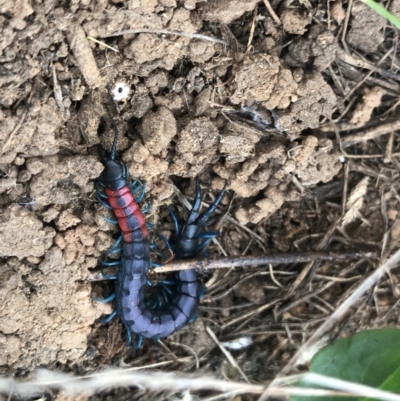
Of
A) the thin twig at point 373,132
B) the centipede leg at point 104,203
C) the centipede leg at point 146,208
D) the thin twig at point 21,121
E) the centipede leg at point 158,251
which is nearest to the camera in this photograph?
the thin twig at point 21,121

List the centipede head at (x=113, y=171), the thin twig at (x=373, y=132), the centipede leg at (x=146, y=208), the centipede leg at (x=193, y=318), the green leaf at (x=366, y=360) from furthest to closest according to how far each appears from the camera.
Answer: the centipede leg at (x=193, y=318) < the thin twig at (x=373, y=132) < the centipede leg at (x=146, y=208) < the centipede head at (x=113, y=171) < the green leaf at (x=366, y=360)

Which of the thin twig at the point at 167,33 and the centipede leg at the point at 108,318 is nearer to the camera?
the thin twig at the point at 167,33

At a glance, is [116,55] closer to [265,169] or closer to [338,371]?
[265,169]

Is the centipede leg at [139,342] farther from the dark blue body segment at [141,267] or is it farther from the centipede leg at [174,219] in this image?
the centipede leg at [174,219]

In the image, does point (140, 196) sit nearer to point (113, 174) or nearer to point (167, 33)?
point (113, 174)

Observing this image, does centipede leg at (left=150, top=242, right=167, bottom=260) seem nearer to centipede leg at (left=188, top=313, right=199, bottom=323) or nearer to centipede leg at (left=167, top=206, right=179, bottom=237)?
centipede leg at (left=167, top=206, right=179, bottom=237)

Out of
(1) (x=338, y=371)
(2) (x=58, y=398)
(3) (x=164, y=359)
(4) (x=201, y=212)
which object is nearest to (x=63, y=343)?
(2) (x=58, y=398)

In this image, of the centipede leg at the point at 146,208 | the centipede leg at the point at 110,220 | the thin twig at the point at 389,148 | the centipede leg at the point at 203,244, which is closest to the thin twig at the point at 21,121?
the centipede leg at the point at 110,220
